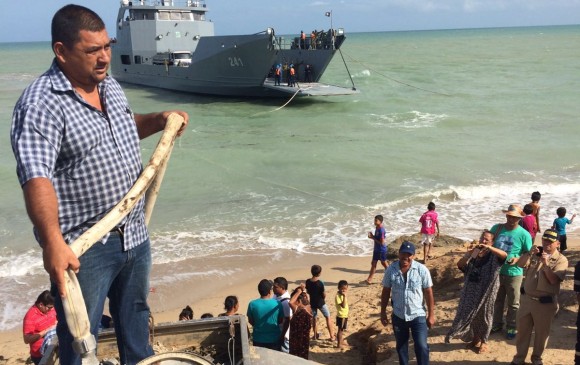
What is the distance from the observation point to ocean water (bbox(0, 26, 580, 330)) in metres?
11.5

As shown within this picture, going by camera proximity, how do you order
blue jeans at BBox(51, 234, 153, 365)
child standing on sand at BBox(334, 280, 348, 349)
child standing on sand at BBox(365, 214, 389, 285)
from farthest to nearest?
child standing on sand at BBox(365, 214, 389, 285) → child standing on sand at BBox(334, 280, 348, 349) → blue jeans at BBox(51, 234, 153, 365)

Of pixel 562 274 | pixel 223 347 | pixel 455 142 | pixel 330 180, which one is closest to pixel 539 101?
pixel 455 142

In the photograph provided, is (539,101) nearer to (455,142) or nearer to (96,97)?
(455,142)

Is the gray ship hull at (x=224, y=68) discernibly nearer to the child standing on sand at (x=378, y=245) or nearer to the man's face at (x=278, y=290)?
the child standing on sand at (x=378, y=245)

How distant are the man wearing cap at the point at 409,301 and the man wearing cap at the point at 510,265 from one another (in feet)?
2.89

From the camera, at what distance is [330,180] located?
53.0ft

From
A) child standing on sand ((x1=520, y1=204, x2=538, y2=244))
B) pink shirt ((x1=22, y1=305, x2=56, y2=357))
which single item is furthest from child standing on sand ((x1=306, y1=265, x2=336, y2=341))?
child standing on sand ((x1=520, y1=204, x2=538, y2=244))

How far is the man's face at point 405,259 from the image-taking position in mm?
4996

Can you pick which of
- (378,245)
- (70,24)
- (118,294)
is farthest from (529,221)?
(70,24)

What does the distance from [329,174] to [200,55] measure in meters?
15.5

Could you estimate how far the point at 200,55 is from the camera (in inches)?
1179

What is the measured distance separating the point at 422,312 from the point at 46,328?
3.32 meters

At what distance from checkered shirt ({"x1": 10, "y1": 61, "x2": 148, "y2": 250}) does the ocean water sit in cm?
704

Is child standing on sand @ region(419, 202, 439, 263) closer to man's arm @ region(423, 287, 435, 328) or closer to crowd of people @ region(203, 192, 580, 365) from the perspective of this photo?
crowd of people @ region(203, 192, 580, 365)
